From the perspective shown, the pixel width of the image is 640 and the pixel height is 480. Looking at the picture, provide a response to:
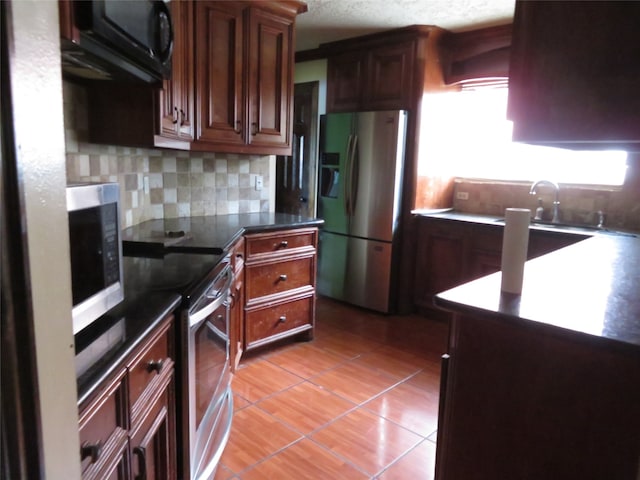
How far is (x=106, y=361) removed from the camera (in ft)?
2.98

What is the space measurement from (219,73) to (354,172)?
4.88 ft

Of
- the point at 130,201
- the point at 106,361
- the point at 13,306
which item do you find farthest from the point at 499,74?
the point at 13,306

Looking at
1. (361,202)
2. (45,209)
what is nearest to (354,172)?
(361,202)

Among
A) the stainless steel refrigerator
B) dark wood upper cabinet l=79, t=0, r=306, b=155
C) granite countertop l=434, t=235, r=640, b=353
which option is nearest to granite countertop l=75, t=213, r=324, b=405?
dark wood upper cabinet l=79, t=0, r=306, b=155

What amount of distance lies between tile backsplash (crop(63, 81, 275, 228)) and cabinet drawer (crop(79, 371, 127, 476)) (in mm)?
1210

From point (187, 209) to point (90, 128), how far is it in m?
1.02

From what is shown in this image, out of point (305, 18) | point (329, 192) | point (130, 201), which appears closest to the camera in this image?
point (130, 201)

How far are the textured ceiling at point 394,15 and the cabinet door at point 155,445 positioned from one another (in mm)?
2740

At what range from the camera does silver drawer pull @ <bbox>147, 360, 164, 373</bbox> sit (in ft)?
3.83

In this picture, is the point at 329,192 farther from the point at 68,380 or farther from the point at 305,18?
the point at 68,380

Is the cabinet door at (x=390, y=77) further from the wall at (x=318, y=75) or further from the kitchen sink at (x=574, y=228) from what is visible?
the kitchen sink at (x=574, y=228)

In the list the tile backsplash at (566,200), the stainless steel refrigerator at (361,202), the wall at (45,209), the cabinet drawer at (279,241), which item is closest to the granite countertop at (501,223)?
the tile backsplash at (566,200)

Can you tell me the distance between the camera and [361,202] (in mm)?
3885

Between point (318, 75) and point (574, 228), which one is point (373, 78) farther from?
point (574, 228)
